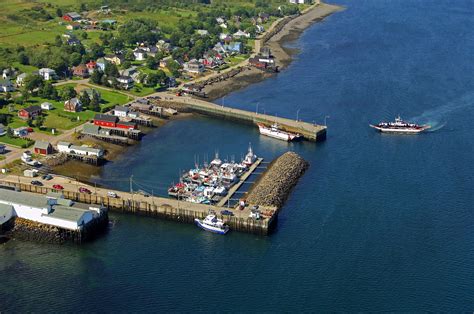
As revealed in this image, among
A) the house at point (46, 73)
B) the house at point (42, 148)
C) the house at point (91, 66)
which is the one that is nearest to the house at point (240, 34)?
the house at point (91, 66)

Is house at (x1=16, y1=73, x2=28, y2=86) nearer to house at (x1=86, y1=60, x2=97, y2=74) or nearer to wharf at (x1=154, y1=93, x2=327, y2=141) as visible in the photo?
house at (x1=86, y1=60, x2=97, y2=74)

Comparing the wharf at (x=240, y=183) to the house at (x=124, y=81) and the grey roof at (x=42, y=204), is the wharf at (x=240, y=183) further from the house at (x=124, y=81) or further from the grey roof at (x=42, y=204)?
the house at (x=124, y=81)

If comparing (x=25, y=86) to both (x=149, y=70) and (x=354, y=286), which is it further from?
(x=354, y=286)

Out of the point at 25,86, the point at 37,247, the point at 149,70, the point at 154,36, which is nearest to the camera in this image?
the point at 37,247

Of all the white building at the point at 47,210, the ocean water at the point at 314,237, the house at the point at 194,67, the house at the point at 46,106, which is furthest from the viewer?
the house at the point at 194,67

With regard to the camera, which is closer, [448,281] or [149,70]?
[448,281]

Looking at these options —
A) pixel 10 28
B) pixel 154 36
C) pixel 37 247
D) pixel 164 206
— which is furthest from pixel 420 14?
pixel 37 247
